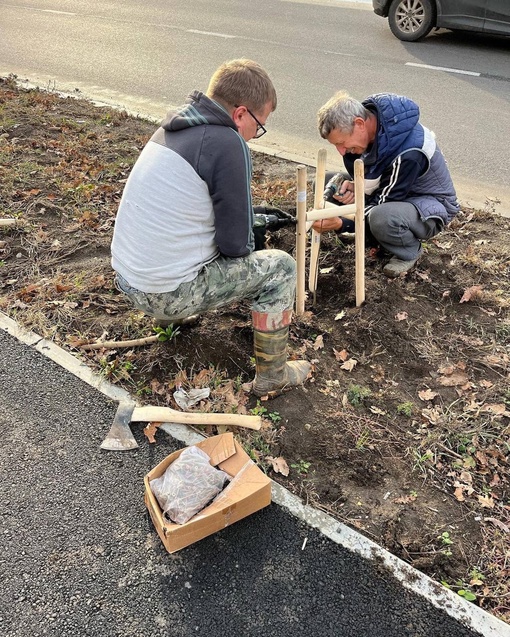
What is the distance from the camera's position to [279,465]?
8.89ft

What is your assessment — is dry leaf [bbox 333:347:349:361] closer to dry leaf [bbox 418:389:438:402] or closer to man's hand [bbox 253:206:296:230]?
dry leaf [bbox 418:389:438:402]

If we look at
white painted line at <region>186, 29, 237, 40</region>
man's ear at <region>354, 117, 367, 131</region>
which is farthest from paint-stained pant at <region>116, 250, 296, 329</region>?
white painted line at <region>186, 29, 237, 40</region>

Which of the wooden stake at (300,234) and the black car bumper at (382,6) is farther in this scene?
the black car bumper at (382,6)

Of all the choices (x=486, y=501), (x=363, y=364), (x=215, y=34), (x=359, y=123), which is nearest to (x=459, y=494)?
(x=486, y=501)

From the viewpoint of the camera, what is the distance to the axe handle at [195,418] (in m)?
2.89

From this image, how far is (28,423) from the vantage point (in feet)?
9.60

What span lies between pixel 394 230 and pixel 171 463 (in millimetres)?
2366

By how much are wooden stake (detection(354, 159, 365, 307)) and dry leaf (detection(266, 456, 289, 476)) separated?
57.3 inches

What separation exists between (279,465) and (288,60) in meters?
8.80

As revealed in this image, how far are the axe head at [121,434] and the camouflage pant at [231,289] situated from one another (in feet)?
1.85

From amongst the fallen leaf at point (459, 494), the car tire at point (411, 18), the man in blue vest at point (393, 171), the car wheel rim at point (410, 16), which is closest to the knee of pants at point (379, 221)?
the man in blue vest at point (393, 171)

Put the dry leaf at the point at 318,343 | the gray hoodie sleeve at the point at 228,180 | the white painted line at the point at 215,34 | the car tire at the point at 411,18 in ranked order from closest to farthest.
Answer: the gray hoodie sleeve at the point at 228,180 < the dry leaf at the point at 318,343 < the car tire at the point at 411,18 < the white painted line at the point at 215,34

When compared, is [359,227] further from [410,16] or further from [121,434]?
[410,16]

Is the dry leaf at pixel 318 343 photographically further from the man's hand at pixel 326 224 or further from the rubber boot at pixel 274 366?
the man's hand at pixel 326 224
